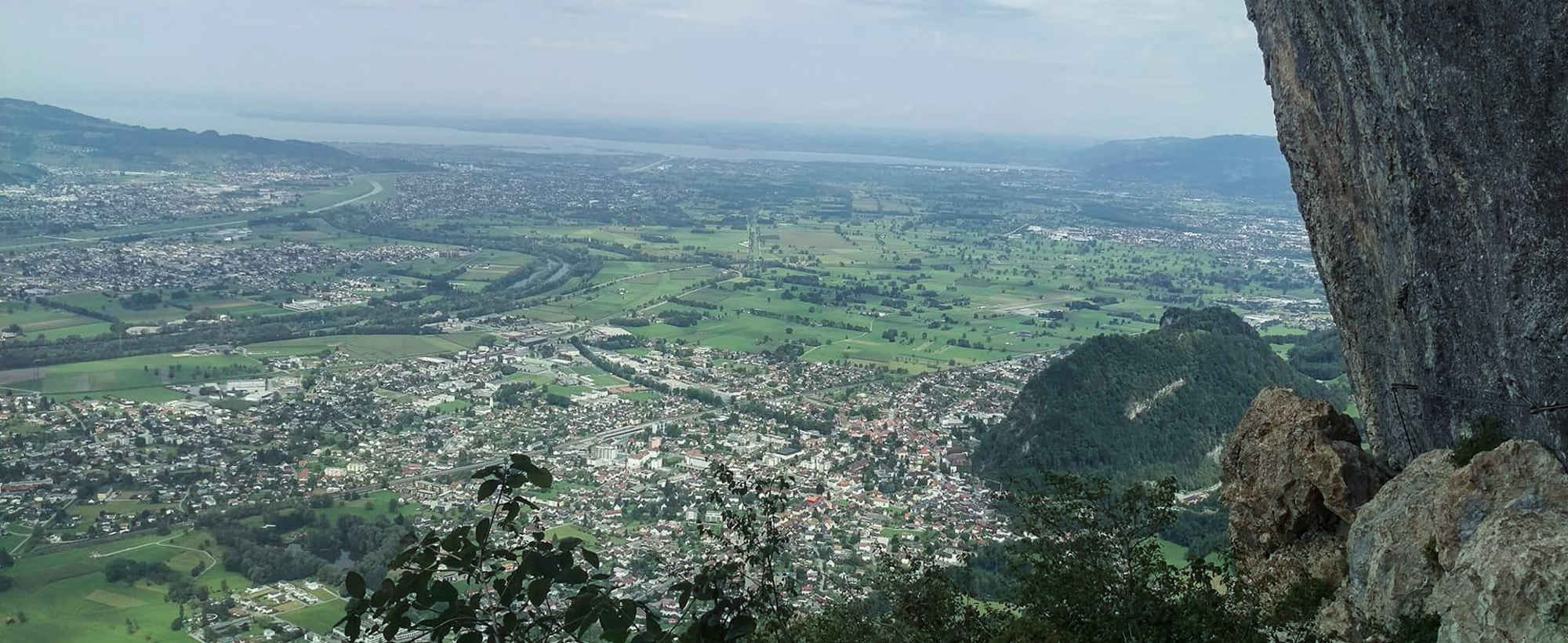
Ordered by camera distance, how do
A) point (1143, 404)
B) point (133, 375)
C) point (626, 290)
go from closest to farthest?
point (1143, 404), point (133, 375), point (626, 290)

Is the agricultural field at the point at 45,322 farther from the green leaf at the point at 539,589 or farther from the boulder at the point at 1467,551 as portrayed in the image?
the green leaf at the point at 539,589

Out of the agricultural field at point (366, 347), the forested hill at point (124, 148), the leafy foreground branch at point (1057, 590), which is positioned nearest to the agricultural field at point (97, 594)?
the leafy foreground branch at point (1057, 590)

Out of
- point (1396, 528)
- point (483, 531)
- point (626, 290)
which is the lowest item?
point (626, 290)

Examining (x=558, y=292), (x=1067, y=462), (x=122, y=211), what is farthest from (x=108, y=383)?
(x=122, y=211)

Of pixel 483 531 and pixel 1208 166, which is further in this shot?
pixel 1208 166

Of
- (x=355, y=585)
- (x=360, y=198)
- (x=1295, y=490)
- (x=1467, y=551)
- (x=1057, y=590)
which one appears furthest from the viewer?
(x=360, y=198)

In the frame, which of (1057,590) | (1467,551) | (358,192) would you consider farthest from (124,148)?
(1467,551)

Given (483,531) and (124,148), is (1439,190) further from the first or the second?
(124,148)
